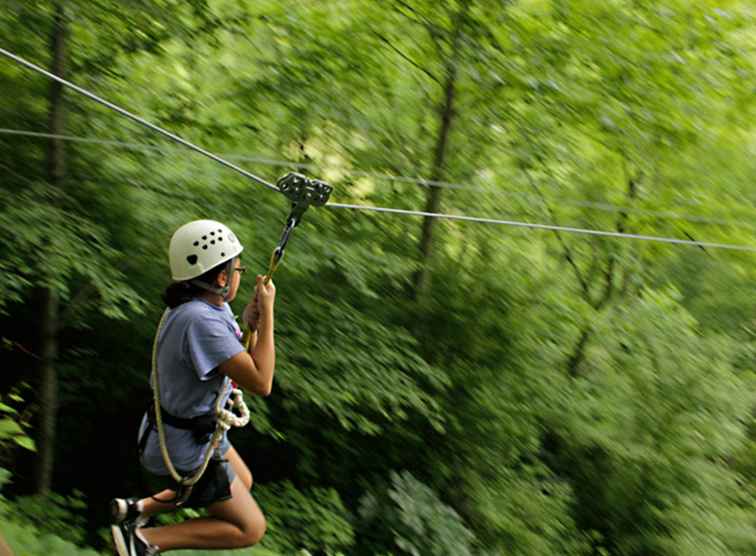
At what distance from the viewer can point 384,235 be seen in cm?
727

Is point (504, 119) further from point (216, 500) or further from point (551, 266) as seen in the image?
point (216, 500)

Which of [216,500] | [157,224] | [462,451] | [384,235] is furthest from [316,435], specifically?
[216,500]

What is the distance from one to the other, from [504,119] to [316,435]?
3.26 metres

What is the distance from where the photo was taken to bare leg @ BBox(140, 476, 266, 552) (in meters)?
3.20

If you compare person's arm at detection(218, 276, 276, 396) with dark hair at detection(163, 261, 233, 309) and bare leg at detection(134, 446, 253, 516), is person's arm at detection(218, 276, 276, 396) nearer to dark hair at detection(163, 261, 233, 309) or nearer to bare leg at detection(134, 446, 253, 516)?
dark hair at detection(163, 261, 233, 309)

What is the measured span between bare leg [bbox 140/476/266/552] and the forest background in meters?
2.47

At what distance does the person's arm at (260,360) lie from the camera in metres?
2.89

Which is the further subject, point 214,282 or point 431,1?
point 431,1

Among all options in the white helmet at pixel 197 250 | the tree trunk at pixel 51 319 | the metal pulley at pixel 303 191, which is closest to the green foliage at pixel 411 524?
the tree trunk at pixel 51 319

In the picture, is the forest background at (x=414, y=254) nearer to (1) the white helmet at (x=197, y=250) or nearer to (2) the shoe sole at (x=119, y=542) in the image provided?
(2) the shoe sole at (x=119, y=542)

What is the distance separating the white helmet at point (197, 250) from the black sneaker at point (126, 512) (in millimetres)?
929

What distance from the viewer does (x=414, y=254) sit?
7512mm

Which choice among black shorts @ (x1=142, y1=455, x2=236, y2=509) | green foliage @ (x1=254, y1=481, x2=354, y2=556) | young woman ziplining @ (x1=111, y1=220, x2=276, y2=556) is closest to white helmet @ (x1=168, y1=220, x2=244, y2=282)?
young woman ziplining @ (x1=111, y1=220, x2=276, y2=556)

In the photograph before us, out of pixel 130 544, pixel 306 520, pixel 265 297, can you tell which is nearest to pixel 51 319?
pixel 306 520
